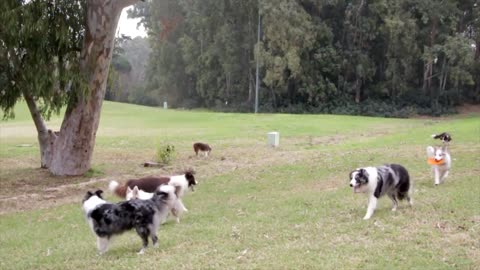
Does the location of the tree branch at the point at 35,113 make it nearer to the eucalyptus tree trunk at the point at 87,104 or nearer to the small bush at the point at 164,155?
the eucalyptus tree trunk at the point at 87,104

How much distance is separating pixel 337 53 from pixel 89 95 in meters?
39.1

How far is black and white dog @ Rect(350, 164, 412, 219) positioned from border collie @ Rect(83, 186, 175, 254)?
3.24 metres

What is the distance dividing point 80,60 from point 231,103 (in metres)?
42.7

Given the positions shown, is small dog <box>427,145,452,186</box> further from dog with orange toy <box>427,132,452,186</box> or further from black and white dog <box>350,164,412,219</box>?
black and white dog <box>350,164,412,219</box>

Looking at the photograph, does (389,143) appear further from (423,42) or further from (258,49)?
(423,42)

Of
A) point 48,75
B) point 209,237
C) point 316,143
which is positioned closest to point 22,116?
point 316,143

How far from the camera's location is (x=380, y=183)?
871cm

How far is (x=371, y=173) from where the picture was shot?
8.65m

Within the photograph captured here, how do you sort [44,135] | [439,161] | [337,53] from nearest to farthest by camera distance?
1. [439,161]
2. [44,135]
3. [337,53]

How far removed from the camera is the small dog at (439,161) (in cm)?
1127

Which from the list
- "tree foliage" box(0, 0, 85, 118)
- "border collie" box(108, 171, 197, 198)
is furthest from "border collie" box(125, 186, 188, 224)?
"tree foliage" box(0, 0, 85, 118)

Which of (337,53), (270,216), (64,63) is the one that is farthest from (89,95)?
(337,53)

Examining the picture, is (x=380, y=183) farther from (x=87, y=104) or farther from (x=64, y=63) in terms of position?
(x=64, y=63)

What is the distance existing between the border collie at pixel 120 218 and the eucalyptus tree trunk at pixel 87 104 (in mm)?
8692
